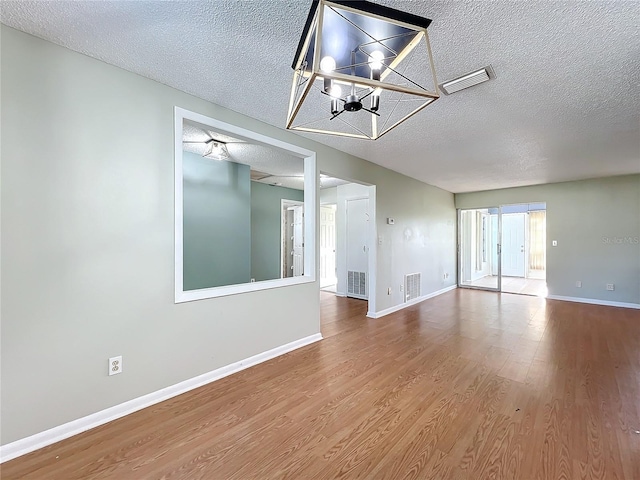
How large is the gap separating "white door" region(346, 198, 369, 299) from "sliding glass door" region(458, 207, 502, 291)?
3.01 metres

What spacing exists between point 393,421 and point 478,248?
7.56 m

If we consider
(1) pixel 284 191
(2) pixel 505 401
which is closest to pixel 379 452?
(2) pixel 505 401

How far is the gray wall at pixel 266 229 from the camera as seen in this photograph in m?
5.79

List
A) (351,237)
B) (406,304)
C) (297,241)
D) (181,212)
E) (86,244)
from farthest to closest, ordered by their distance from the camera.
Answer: (297,241), (351,237), (406,304), (181,212), (86,244)

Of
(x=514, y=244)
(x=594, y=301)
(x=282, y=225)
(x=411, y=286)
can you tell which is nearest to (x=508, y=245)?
(x=514, y=244)

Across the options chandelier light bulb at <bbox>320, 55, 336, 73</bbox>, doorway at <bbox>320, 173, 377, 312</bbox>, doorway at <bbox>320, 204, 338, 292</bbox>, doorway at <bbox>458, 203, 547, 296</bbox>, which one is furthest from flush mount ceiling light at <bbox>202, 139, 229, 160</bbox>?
doorway at <bbox>458, 203, 547, 296</bbox>

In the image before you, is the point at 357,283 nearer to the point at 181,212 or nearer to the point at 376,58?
the point at 181,212

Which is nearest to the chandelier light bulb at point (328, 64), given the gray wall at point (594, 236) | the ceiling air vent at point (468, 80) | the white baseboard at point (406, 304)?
the ceiling air vent at point (468, 80)

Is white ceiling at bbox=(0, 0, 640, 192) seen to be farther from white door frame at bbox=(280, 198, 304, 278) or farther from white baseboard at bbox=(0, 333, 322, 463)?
white door frame at bbox=(280, 198, 304, 278)

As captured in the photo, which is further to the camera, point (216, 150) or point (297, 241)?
point (297, 241)

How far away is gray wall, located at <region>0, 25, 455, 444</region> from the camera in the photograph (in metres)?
1.62

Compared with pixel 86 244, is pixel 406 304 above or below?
below

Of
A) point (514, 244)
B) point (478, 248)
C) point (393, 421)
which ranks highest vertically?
point (514, 244)

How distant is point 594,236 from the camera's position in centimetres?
537
